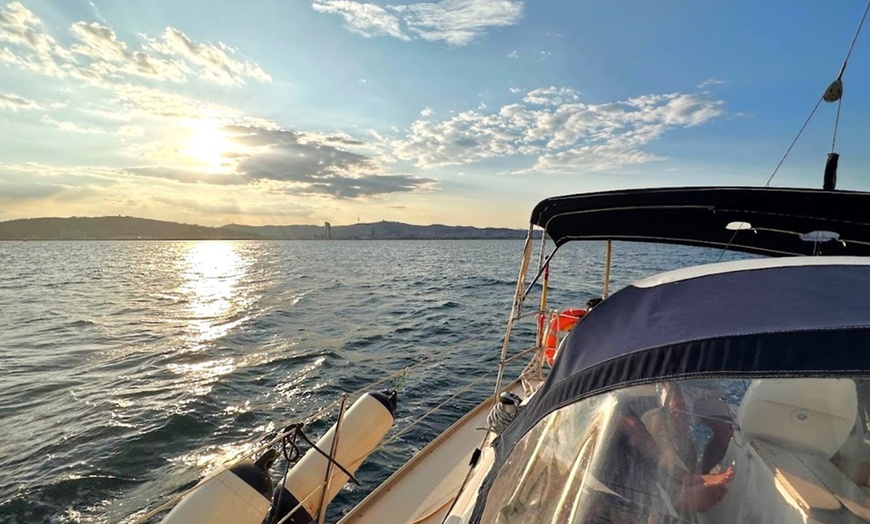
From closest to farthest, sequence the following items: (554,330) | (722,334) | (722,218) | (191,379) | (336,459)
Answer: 1. (722,334)
2. (336,459)
3. (722,218)
4. (554,330)
5. (191,379)

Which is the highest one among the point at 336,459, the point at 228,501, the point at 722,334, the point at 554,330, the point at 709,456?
the point at 722,334

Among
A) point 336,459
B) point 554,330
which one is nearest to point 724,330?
point 336,459

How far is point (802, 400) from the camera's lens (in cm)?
148

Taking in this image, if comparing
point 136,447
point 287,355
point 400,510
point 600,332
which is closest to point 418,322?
point 287,355

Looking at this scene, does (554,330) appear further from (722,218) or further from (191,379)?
(191,379)

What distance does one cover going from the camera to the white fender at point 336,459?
3080mm

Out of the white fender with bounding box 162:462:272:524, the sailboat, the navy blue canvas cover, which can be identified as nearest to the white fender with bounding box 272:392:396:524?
the white fender with bounding box 162:462:272:524

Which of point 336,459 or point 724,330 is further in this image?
point 336,459

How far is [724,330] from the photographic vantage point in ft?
4.55

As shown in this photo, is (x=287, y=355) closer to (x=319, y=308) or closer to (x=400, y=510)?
(x=319, y=308)

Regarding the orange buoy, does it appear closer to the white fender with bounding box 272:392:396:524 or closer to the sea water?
the sea water

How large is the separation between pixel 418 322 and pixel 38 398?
10.4 m

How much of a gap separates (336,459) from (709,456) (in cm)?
272

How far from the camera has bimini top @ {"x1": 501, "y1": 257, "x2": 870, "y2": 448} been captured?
48.8 inches
